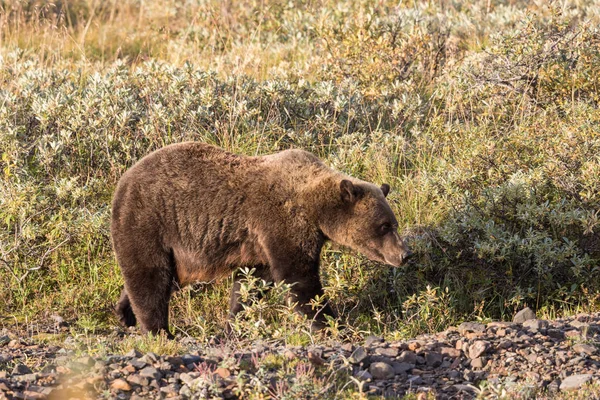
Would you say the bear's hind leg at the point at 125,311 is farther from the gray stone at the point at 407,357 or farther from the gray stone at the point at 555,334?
the gray stone at the point at 555,334

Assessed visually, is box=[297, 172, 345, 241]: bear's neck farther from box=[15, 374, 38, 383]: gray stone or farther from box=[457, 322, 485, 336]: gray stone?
box=[15, 374, 38, 383]: gray stone

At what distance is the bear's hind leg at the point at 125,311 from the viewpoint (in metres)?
7.58

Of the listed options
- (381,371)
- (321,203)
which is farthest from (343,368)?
(321,203)

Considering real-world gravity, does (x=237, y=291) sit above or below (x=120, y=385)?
below

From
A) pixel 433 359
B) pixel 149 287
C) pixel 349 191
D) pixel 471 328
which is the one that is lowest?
pixel 149 287

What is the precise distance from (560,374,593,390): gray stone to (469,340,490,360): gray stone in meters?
0.59

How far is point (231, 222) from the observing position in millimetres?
7137

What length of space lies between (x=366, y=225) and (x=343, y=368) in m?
2.18

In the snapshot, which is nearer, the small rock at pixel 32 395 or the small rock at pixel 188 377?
the small rock at pixel 32 395

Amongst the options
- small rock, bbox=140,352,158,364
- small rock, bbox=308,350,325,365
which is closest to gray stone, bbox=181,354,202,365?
small rock, bbox=140,352,158,364

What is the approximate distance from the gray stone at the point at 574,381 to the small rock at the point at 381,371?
1.01m

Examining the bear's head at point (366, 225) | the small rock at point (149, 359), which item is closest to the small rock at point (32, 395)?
the small rock at point (149, 359)

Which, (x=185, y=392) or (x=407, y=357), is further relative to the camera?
(x=407, y=357)

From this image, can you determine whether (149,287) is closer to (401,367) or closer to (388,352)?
(388,352)
